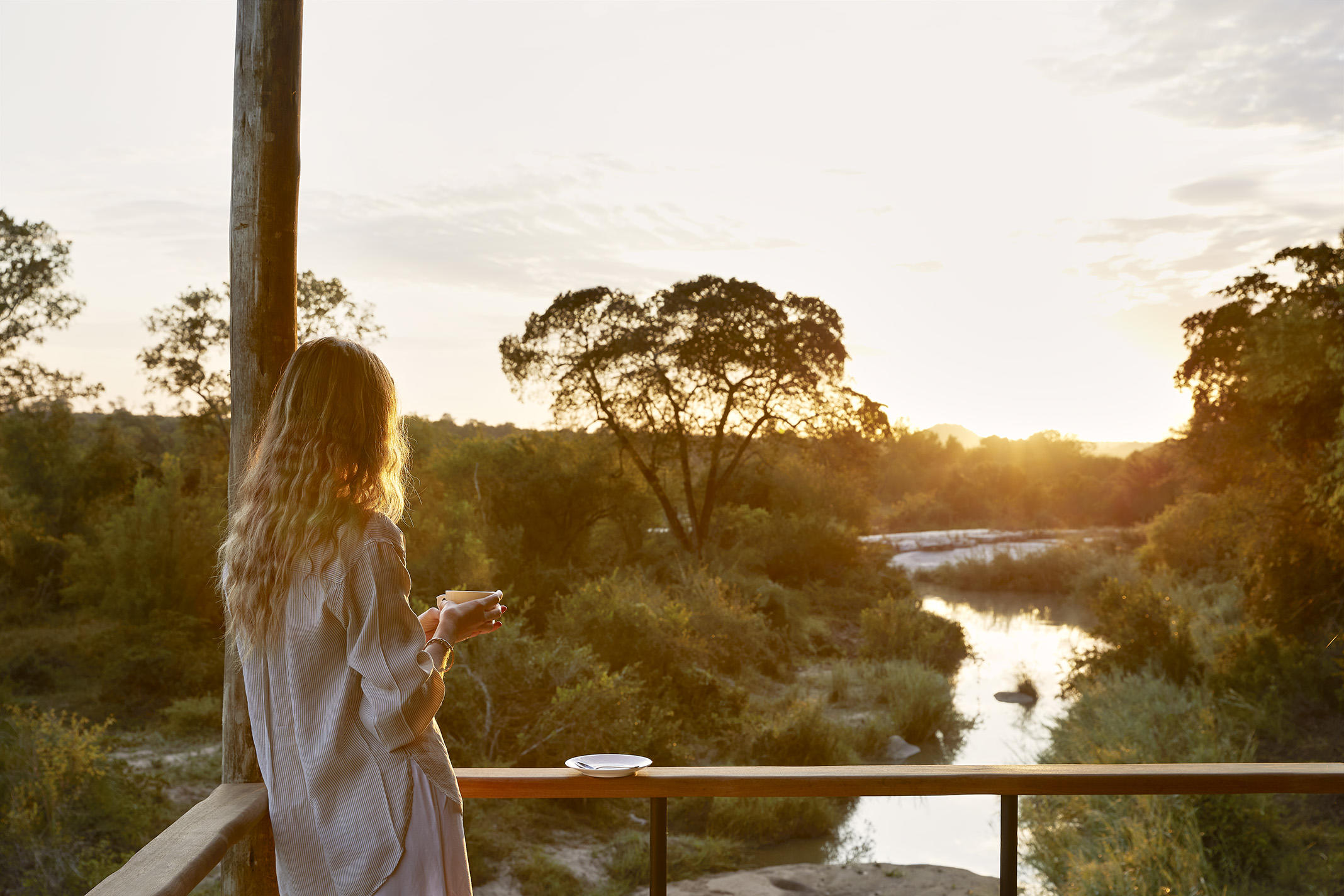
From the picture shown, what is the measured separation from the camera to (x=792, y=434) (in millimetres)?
14234

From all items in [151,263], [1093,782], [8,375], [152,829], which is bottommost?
[152,829]

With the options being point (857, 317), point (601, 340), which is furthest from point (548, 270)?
point (857, 317)

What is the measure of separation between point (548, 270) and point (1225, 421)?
30.4 feet

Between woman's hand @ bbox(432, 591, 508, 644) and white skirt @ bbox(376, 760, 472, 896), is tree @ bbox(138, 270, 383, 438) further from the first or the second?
white skirt @ bbox(376, 760, 472, 896)

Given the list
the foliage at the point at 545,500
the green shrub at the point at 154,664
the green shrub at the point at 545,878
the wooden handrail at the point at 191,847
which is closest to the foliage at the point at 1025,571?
the foliage at the point at 545,500

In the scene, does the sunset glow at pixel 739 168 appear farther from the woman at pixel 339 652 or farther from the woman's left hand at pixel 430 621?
the woman's left hand at pixel 430 621

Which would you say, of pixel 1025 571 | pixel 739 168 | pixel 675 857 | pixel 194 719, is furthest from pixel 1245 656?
pixel 1025 571

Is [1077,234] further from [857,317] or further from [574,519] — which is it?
[574,519]

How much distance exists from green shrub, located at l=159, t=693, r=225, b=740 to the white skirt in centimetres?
796

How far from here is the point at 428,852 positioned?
1.37 m

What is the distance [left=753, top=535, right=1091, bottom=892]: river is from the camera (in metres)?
6.97

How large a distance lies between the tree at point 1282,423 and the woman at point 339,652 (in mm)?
7333

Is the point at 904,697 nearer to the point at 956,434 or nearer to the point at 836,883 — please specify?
the point at 836,883

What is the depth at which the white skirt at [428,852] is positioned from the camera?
1.36 m
